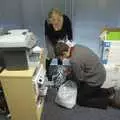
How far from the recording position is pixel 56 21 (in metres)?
2.79

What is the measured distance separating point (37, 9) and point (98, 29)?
106cm

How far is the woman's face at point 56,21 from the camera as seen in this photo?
108 inches

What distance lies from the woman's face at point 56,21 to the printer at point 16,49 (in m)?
0.72

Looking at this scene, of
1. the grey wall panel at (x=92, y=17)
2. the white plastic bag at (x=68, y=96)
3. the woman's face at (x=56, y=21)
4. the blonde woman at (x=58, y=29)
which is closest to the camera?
the white plastic bag at (x=68, y=96)

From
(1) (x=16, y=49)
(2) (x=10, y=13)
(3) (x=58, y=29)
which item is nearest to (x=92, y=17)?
(3) (x=58, y=29)

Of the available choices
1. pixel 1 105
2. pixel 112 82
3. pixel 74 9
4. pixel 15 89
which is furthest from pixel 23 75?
pixel 74 9

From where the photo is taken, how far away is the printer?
195cm

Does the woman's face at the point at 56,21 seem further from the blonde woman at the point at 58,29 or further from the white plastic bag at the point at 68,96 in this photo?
the white plastic bag at the point at 68,96

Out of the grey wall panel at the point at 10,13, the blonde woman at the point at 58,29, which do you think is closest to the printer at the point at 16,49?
the blonde woman at the point at 58,29

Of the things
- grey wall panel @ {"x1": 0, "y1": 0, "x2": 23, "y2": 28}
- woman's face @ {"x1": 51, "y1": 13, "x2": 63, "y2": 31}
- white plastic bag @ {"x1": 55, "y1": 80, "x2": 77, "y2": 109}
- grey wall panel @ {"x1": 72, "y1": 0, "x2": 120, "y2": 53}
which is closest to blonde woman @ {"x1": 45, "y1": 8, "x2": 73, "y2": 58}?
woman's face @ {"x1": 51, "y1": 13, "x2": 63, "y2": 31}

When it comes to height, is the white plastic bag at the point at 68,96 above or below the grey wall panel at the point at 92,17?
below

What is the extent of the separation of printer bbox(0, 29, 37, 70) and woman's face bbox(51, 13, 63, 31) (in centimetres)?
72

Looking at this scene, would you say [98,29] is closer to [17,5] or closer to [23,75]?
[17,5]

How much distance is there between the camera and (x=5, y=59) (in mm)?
2072
